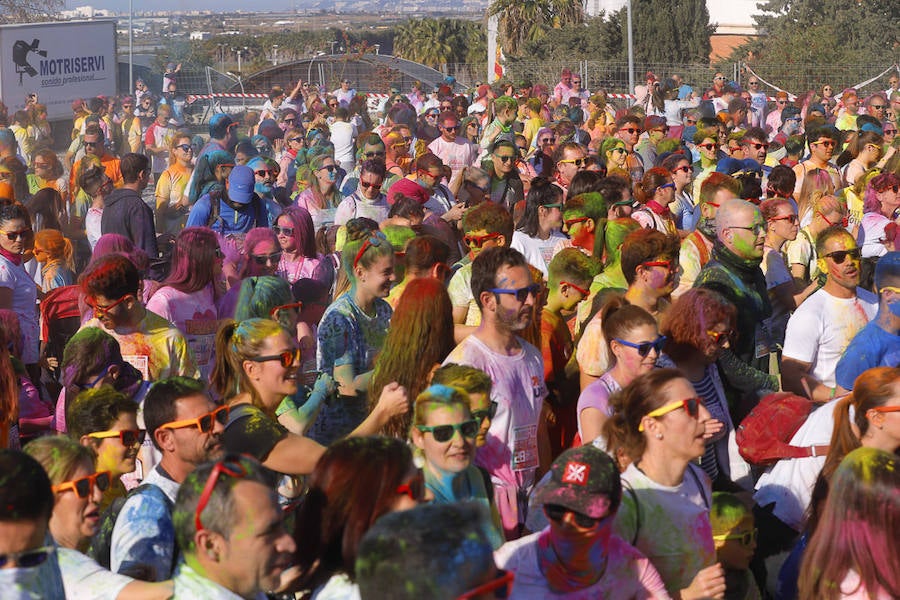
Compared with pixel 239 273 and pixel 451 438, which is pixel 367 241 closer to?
pixel 239 273

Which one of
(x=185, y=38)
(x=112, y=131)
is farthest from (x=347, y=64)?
(x=112, y=131)

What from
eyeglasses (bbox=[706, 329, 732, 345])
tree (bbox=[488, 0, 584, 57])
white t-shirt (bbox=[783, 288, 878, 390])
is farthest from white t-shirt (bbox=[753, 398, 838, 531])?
tree (bbox=[488, 0, 584, 57])

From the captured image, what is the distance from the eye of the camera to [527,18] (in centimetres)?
4697

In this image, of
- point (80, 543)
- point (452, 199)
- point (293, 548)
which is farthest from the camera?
point (452, 199)

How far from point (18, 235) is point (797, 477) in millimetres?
4758

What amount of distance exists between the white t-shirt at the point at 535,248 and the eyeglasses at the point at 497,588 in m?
5.74

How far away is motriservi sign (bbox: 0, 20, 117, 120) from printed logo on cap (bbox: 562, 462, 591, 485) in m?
26.5

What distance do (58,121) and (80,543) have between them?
27487 mm

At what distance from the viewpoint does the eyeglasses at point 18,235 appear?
23.2ft

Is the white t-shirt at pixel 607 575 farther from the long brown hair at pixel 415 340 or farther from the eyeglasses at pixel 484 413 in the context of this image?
the long brown hair at pixel 415 340

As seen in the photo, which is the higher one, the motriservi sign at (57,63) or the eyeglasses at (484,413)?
the motriservi sign at (57,63)

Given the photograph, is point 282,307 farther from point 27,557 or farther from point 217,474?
point 27,557

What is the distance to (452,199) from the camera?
10.4m

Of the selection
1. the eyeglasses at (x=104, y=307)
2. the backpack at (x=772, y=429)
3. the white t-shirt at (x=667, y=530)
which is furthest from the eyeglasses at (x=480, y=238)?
the white t-shirt at (x=667, y=530)
